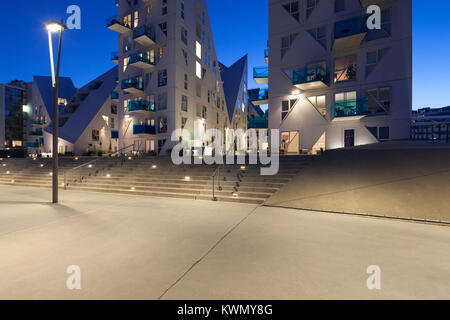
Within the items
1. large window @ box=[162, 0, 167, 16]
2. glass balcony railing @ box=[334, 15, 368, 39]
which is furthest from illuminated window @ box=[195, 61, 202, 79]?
glass balcony railing @ box=[334, 15, 368, 39]

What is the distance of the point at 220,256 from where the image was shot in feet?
12.9

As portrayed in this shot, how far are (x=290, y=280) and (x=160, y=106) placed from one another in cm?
2312

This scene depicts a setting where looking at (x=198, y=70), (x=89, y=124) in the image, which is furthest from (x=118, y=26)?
(x=89, y=124)

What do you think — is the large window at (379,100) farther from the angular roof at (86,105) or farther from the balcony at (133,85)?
the angular roof at (86,105)

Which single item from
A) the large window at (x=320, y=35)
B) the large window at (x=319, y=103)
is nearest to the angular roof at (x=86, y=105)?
the large window at (x=320, y=35)

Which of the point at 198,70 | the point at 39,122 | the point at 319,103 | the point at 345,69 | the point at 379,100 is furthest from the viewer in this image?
the point at 39,122

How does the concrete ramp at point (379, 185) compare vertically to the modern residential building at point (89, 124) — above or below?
below

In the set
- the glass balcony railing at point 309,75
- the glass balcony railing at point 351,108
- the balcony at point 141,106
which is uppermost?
the glass balcony railing at point 309,75

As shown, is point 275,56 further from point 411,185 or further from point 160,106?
point 411,185

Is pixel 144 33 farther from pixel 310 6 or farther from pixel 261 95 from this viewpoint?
pixel 310 6

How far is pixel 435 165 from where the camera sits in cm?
765

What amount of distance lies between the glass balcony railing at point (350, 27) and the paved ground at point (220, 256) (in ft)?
48.4

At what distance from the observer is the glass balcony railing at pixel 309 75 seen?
52.6ft

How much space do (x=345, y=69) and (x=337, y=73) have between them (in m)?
0.59
